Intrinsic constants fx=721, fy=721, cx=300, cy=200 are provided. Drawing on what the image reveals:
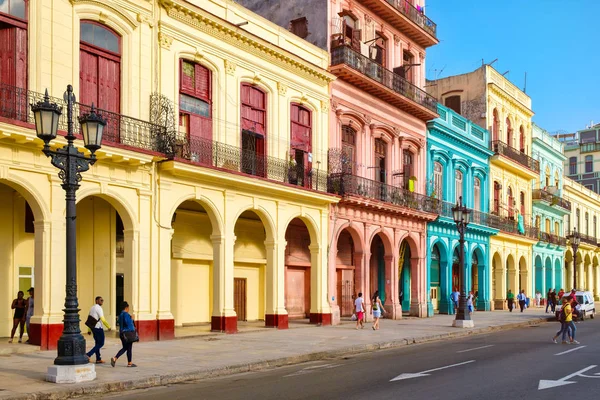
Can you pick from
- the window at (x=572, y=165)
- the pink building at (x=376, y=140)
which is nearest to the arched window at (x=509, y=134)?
the pink building at (x=376, y=140)

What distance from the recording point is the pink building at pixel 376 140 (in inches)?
1057

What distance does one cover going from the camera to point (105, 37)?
18312mm

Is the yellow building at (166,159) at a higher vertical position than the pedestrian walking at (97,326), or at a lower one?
higher

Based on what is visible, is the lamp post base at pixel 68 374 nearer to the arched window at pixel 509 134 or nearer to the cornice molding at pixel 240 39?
the cornice molding at pixel 240 39

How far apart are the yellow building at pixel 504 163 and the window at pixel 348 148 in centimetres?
1506

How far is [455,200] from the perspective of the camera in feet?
120

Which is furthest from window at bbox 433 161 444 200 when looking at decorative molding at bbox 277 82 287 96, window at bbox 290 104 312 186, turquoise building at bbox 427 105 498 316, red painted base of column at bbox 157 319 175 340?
red painted base of column at bbox 157 319 175 340

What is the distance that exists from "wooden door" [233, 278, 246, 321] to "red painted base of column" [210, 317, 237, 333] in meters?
4.54

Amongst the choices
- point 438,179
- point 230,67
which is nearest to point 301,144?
point 230,67

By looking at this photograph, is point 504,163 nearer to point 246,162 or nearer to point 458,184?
point 458,184

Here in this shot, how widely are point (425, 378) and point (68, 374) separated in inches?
233

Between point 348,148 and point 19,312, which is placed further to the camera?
point 348,148

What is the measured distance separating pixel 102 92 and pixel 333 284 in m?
11.7

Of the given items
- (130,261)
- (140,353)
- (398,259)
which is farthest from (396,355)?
(398,259)
